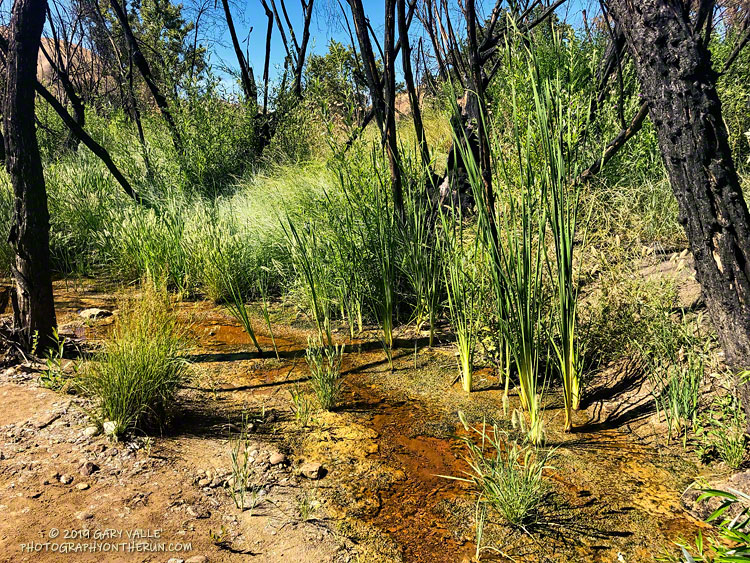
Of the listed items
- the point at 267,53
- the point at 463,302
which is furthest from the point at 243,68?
the point at 463,302

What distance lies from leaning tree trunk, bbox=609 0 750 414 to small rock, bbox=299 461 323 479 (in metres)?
1.56

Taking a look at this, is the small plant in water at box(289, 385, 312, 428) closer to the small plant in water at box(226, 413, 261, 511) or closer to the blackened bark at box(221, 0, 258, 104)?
the small plant in water at box(226, 413, 261, 511)

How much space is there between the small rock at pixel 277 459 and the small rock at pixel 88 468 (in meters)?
0.63

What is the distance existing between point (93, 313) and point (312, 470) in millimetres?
2644

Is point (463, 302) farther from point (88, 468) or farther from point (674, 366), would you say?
point (88, 468)

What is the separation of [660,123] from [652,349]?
3.66 feet

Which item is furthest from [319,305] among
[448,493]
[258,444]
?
[448,493]

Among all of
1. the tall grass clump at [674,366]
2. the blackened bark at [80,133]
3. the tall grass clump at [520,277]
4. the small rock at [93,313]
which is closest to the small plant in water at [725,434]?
the tall grass clump at [674,366]

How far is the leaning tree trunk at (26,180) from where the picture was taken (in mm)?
2846

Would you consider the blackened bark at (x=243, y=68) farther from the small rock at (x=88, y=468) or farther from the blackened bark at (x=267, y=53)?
the small rock at (x=88, y=468)

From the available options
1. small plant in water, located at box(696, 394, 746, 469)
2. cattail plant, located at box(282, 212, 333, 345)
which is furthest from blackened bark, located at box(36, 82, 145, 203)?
small plant in water, located at box(696, 394, 746, 469)

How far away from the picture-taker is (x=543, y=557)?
165 centimetres

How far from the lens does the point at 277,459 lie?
213 centimetres

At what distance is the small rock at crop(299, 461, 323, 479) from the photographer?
2.06m
